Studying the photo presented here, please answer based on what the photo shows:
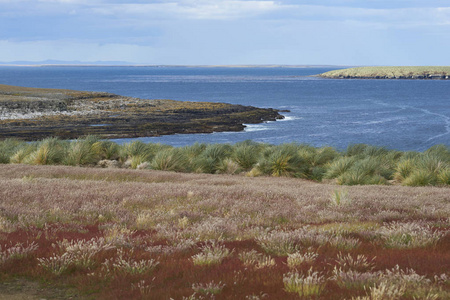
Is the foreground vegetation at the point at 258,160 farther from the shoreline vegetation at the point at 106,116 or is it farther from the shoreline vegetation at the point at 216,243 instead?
the shoreline vegetation at the point at 106,116

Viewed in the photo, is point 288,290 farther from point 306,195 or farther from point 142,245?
point 306,195

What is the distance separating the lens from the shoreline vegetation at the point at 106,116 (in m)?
46.4

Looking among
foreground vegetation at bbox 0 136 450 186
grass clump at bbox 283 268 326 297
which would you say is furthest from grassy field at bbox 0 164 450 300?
foreground vegetation at bbox 0 136 450 186

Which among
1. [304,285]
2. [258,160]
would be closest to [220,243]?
[304,285]

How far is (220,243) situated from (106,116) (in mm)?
53003

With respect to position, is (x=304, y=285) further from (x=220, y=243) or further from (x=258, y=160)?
(x=258, y=160)

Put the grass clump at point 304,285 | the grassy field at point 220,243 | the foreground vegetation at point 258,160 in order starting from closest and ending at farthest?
the grass clump at point 304,285 → the grassy field at point 220,243 → the foreground vegetation at point 258,160

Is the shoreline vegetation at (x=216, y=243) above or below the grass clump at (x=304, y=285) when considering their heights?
below

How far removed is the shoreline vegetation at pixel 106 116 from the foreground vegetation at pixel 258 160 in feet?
64.2

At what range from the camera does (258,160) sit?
2034 cm

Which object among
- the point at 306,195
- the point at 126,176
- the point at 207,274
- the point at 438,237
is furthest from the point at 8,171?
the point at 438,237

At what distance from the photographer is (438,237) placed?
257 inches

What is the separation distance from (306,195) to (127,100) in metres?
65.3

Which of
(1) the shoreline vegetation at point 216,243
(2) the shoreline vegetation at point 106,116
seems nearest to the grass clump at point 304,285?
(1) the shoreline vegetation at point 216,243
